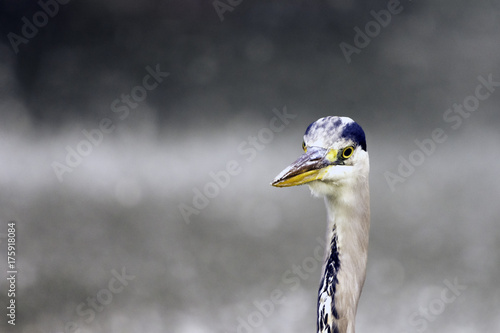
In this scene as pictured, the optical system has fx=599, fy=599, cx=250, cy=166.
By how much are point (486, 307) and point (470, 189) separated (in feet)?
2.49

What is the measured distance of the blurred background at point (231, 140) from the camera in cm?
317

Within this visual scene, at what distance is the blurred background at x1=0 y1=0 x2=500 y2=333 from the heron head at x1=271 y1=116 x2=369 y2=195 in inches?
64.3

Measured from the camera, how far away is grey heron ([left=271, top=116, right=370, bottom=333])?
1475 mm

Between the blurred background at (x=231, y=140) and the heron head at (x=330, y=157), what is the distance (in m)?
Answer: 1.63

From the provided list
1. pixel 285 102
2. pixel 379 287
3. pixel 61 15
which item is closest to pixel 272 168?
pixel 285 102

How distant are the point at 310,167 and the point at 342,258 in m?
0.25

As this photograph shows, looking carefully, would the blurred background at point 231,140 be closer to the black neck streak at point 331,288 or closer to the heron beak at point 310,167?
the black neck streak at point 331,288

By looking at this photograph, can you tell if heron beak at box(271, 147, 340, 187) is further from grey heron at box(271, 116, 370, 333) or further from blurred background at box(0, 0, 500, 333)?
blurred background at box(0, 0, 500, 333)

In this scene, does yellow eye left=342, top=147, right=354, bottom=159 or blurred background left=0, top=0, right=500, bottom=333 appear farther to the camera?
blurred background left=0, top=0, right=500, bottom=333

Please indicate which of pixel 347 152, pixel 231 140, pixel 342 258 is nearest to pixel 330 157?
pixel 347 152

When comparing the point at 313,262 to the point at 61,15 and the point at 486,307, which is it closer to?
the point at 486,307

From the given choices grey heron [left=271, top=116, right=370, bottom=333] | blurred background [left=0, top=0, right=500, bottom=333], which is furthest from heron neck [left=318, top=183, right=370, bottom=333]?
blurred background [left=0, top=0, right=500, bottom=333]

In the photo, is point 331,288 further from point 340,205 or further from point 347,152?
point 347,152

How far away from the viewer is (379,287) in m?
3.06
